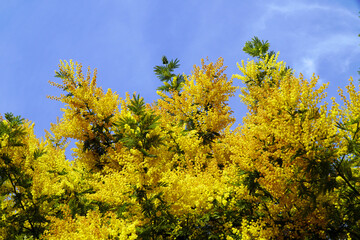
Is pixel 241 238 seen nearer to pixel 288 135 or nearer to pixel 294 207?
pixel 294 207

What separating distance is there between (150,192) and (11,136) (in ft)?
16.7

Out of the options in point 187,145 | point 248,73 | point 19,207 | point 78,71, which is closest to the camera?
point 19,207

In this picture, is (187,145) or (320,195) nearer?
(320,195)

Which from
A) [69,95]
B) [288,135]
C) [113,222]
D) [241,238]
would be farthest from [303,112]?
[69,95]

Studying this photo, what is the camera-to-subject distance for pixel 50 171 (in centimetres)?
1307

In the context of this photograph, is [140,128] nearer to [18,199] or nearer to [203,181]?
[203,181]

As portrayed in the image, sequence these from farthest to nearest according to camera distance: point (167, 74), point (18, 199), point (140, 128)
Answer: point (167, 74) → point (18, 199) → point (140, 128)

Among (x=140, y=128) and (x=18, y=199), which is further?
(x=18, y=199)

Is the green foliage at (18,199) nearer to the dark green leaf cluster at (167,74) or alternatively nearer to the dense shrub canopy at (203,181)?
the dense shrub canopy at (203,181)

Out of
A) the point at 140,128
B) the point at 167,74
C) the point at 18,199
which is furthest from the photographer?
the point at 167,74

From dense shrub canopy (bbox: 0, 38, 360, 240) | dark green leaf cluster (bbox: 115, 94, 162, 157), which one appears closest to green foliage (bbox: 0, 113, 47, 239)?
dense shrub canopy (bbox: 0, 38, 360, 240)

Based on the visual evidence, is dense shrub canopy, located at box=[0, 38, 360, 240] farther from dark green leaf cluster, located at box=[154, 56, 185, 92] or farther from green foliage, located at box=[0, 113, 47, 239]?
dark green leaf cluster, located at box=[154, 56, 185, 92]

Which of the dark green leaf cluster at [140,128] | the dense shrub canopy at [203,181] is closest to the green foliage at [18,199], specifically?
the dense shrub canopy at [203,181]

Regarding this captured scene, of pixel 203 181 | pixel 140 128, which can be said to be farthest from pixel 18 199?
pixel 203 181
